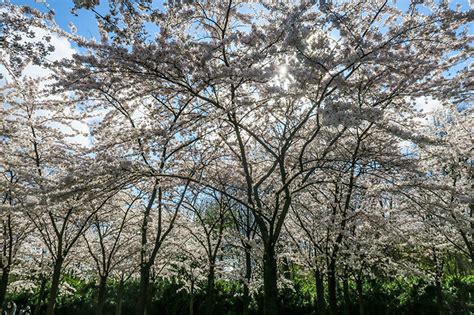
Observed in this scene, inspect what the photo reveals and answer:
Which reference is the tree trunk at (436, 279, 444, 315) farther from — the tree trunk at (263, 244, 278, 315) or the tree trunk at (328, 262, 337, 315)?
the tree trunk at (263, 244, 278, 315)

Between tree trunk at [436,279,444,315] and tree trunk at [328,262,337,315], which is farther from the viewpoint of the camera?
tree trunk at [436,279,444,315]

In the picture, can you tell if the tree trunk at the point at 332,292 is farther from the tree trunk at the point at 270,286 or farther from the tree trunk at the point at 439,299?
the tree trunk at the point at 439,299

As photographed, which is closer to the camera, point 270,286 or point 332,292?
point 270,286

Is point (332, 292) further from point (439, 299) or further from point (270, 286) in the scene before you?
point (439, 299)

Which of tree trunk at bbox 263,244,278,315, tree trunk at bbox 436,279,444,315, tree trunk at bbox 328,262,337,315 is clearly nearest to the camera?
tree trunk at bbox 263,244,278,315

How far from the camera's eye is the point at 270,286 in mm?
7199

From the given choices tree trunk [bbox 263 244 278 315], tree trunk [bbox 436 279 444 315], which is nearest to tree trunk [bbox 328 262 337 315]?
tree trunk [bbox 263 244 278 315]

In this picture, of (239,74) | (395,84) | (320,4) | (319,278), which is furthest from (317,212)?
(320,4)

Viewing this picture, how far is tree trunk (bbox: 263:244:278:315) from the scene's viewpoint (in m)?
7.09

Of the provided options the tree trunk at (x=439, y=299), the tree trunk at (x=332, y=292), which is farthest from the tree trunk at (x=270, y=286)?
the tree trunk at (x=439, y=299)

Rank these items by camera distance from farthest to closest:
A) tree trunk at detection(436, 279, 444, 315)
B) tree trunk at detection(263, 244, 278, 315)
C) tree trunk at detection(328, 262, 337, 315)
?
1. tree trunk at detection(436, 279, 444, 315)
2. tree trunk at detection(328, 262, 337, 315)
3. tree trunk at detection(263, 244, 278, 315)

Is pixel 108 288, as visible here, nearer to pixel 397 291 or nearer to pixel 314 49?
pixel 397 291

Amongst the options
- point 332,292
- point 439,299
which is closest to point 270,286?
point 332,292

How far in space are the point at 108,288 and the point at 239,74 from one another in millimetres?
21781
